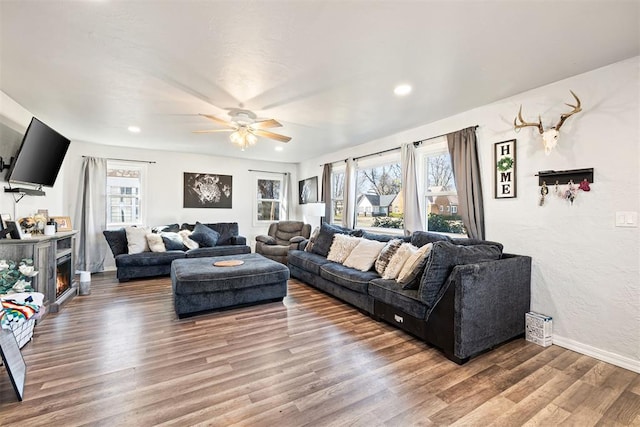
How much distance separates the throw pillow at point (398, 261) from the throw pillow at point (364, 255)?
339 millimetres

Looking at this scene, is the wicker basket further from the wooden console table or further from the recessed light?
the recessed light

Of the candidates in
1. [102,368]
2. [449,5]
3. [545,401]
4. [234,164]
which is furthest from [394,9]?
[234,164]

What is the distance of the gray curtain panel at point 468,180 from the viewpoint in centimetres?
325

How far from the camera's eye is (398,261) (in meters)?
3.17

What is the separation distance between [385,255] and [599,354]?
6.57 ft

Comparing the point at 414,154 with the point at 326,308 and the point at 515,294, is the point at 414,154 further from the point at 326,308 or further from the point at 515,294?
the point at 326,308

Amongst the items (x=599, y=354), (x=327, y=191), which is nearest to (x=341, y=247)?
(x=327, y=191)

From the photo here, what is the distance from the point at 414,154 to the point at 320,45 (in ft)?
8.08

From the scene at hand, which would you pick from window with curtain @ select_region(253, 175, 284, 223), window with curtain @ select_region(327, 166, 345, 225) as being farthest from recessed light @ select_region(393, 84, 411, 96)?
window with curtain @ select_region(253, 175, 284, 223)

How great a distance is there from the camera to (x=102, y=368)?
2.13 m

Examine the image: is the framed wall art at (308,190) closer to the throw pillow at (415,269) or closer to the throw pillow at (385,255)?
the throw pillow at (385,255)

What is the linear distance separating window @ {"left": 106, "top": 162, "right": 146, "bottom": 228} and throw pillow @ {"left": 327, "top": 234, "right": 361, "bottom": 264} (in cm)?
404

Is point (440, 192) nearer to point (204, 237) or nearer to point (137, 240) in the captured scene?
point (204, 237)

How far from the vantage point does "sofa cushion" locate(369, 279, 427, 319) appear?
256 centimetres
